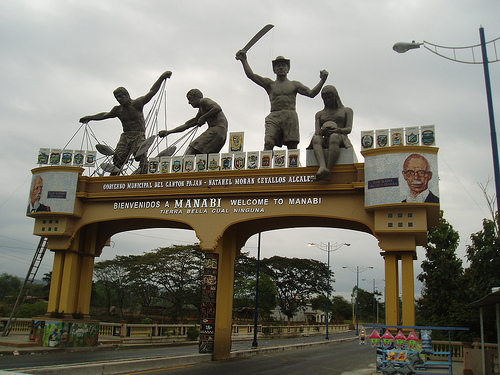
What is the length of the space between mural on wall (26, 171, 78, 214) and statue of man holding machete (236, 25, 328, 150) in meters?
8.23

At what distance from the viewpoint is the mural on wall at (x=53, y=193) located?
19.2 metres

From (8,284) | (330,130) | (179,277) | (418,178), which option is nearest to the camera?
(418,178)

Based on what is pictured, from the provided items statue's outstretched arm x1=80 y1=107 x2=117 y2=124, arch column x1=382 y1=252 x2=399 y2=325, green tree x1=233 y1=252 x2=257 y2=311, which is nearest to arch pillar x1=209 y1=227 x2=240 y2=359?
arch column x1=382 y1=252 x2=399 y2=325

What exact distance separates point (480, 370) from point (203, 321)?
942 centimetres

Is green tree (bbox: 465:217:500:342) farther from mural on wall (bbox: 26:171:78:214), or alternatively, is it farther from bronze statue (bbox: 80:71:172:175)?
mural on wall (bbox: 26:171:78:214)

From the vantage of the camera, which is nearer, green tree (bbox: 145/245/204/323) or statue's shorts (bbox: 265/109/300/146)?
statue's shorts (bbox: 265/109/300/146)

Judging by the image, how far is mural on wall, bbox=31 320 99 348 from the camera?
748 inches

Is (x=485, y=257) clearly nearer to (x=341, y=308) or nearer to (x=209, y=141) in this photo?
(x=209, y=141)

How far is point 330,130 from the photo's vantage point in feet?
55.3

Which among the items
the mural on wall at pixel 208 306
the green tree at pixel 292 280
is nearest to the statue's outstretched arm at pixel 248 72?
the mural on wall at pixel 208 306

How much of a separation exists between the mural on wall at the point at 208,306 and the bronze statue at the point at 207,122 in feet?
16.4

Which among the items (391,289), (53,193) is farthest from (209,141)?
(391,289)

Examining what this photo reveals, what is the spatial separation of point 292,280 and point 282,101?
160 ft

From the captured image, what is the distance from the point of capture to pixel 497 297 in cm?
1252
